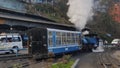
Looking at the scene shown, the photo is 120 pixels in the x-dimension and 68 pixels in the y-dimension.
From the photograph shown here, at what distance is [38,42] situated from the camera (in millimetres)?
28797

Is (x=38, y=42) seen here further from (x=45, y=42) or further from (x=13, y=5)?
(x=13, y=5)

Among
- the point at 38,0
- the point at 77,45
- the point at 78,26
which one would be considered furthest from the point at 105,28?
the point at 77,45

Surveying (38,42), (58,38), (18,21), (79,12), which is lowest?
(38,42)

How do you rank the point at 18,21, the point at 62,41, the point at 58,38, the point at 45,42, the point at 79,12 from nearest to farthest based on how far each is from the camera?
the point at 45,42, the point at 58,38, the point at 62,41, the point at 79,12, the point at 18,21

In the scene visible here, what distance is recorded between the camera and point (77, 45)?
3706 centimetres

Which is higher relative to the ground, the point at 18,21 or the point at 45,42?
the point at 18,21

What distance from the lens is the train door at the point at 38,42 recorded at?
92.3ft

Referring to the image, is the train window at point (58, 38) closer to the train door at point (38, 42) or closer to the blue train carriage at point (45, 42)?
the blue train carriage at point (45, 42)

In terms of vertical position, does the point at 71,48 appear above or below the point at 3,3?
below

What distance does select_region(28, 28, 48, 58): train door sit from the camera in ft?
92.3

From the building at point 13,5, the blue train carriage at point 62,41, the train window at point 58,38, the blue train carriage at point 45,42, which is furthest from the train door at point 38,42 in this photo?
the building at point 13,5

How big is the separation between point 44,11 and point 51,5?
5132 millimetres

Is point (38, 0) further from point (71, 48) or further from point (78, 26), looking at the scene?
point (71, 48)

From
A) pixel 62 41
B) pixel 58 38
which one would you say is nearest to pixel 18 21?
pixel 62 41
